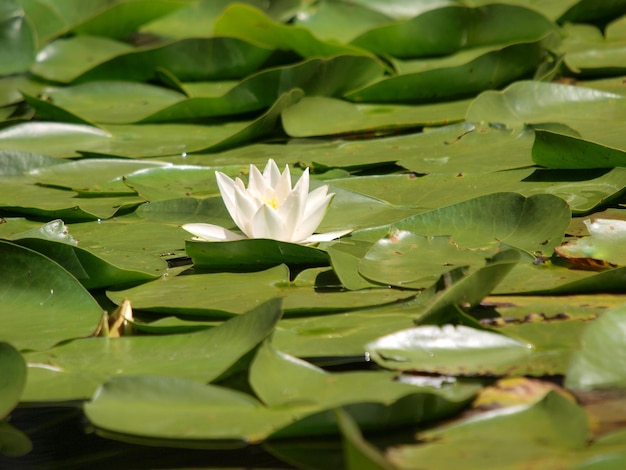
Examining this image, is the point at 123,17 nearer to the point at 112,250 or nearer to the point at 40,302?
the point at 112,250

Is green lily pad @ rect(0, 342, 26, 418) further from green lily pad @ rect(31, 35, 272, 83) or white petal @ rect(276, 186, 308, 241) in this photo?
green lily pad @ rect(31, 35, 272, 83)

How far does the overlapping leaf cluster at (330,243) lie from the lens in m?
1.03

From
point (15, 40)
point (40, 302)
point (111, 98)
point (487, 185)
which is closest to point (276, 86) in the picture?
point (111, 98)

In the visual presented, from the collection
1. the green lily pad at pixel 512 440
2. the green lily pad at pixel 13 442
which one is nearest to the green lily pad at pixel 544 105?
the green lily pad at pixel 512 440

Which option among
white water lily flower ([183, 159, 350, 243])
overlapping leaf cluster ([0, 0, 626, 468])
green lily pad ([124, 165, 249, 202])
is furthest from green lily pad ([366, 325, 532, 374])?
green lily pad ([124, 165, 249, 202])

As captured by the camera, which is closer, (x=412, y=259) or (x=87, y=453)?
(x=87, y=453)

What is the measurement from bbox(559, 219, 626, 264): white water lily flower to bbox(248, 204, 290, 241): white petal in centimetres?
44

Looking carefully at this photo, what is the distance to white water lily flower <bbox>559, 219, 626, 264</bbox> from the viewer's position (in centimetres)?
135

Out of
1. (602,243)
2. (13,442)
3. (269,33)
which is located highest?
(269,33)

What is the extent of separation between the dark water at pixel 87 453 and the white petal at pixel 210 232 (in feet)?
1.61

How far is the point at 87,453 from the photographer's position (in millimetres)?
1009

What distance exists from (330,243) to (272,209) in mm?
119

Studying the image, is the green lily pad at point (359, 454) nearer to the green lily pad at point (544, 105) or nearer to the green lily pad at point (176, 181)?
the green lily pad at point (176, 181)

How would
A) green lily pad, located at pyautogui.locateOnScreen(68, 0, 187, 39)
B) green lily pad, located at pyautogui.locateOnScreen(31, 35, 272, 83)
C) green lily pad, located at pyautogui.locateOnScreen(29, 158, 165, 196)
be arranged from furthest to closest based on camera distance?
green lily pad, located at pyautogui.locateOnScreen(68, 0, 187, 39)
green lily pad, located at pyautogui.locateOnScreen(31, 35, 272, 83)
green lily pad, located at pyautogui.locateOnScreen(29, 158, 165, 196)
